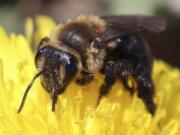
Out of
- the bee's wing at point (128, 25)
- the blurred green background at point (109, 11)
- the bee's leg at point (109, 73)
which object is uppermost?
the blurred green background at point (109, 11)

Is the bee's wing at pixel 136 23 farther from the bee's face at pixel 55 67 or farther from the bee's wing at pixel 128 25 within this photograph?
the bee's face at pixel 55 67

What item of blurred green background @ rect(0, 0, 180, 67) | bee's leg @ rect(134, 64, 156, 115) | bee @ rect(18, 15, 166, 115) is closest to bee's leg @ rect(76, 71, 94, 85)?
Result: bee @ rect(18, 15, 166, 115)

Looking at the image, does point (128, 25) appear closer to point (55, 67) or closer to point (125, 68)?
point (125, 68)

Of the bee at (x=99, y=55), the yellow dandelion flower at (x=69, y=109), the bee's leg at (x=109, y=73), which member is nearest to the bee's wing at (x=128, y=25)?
the bee at (x=99, y=55)

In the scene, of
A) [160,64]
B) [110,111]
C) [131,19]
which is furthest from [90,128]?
[160,64]

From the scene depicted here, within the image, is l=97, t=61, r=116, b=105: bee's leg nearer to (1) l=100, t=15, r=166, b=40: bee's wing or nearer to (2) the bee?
(2) the bee

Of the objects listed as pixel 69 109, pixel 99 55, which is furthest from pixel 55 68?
pixel 69 109

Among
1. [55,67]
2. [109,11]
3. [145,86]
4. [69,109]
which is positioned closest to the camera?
[55,67]
